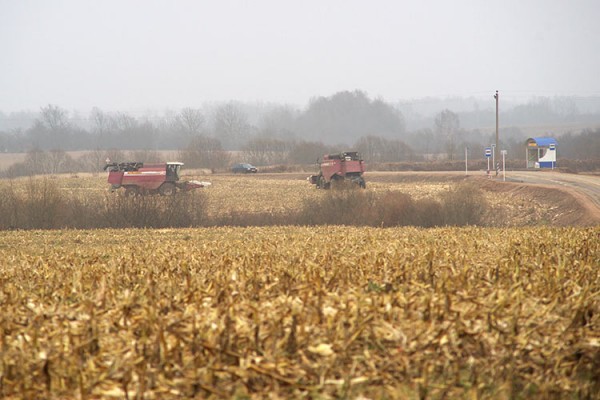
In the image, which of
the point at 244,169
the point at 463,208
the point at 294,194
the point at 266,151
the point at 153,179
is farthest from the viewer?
the point at 266,151

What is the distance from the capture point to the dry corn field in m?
4.81

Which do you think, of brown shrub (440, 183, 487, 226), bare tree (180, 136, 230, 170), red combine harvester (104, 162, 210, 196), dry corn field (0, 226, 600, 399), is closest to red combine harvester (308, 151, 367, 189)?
red combine harvester (104, 162, 210, 196)

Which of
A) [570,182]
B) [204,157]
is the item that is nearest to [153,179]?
[570,182]

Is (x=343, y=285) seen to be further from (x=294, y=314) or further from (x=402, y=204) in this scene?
(x=402, y=204)

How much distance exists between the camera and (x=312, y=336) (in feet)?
17.4

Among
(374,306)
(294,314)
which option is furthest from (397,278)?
(294,314)

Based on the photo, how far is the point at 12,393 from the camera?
→ 4820mm

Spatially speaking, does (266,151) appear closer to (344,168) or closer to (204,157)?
(204,157)

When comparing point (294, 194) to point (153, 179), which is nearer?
point (153, 179)

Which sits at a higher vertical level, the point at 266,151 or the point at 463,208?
the point at 266,151

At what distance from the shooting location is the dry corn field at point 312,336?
4.81 metres

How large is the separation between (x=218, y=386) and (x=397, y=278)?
2885 millimetres

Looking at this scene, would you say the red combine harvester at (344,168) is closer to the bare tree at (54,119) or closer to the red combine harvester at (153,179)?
the red combine harvester at (153,179)

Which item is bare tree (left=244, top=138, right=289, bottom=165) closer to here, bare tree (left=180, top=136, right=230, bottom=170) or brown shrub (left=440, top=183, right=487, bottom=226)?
bare tree (left=180, top=136, right=230, bottom=170)
